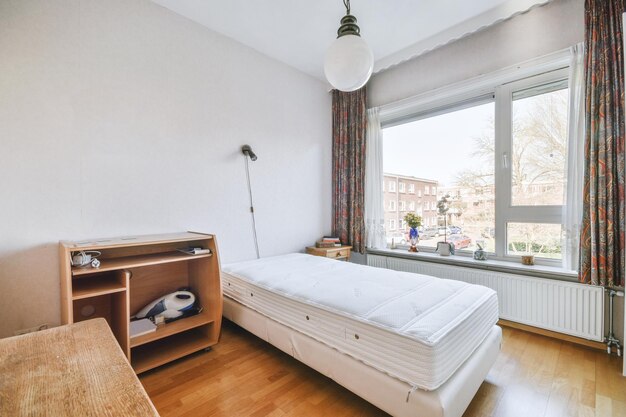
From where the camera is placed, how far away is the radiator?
2.05 meters

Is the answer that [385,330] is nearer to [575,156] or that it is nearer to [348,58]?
[348,58]

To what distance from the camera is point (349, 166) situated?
362 centimetres

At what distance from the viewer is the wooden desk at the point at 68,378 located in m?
0.54

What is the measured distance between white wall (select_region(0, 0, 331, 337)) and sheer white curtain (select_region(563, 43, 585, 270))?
2559 millimetres

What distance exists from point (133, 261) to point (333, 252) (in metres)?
2.01

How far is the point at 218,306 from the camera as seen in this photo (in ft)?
6.96

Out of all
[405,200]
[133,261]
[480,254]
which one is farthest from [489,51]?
[133,261]

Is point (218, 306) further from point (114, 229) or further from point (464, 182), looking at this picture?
point (464, 182)

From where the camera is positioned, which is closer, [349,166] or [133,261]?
[133,261]

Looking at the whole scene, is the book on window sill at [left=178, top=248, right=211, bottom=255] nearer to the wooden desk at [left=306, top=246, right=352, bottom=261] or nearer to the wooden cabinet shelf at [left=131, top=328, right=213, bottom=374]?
the wooden cabinet shelf at [left=131, top=328, right=213, bottom=374]

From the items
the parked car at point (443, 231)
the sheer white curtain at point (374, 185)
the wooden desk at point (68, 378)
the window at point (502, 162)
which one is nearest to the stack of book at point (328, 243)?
the sheer white curtain at point (374, 185)

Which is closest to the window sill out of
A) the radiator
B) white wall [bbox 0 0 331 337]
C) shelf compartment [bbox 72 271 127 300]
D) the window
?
the radiator

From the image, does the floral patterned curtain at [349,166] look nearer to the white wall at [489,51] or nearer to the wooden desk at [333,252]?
the wooden desk at [333,252]

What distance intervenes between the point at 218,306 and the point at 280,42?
254 centimetres
